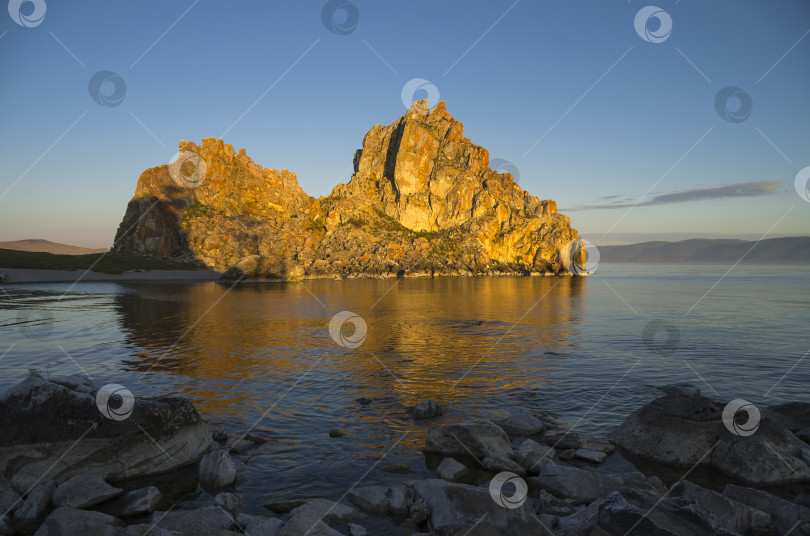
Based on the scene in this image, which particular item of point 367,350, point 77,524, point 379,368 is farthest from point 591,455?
point 367,350

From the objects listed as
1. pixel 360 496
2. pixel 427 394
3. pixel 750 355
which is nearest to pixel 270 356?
pixel 427 394

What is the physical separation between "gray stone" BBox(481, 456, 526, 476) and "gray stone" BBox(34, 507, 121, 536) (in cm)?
938

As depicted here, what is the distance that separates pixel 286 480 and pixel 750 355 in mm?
31097

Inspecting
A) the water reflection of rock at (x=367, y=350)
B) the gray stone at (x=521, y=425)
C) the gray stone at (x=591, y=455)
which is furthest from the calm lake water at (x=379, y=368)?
the gray stone at (x=591, y=455)

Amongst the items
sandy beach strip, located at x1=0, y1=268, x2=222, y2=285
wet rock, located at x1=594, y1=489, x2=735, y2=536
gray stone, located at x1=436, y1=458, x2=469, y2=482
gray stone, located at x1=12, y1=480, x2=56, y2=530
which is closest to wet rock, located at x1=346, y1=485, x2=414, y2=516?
gray stone, located at x1=436, y1=458, x2=469, y2=482

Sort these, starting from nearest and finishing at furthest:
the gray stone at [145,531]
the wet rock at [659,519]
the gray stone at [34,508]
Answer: the wet rock at [659,519], the gray stone at [145,531], the gray stone at [34,508]

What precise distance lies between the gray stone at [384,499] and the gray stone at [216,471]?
11.7 feet

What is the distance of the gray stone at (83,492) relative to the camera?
421 inches

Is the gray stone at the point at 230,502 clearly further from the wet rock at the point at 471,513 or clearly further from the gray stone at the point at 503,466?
the gray stone at the point at 503,466

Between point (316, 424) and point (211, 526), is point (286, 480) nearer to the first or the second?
point (211, 526)

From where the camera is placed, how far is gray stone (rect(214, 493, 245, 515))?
10586 millimetres

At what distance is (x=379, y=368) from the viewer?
26.4 metres

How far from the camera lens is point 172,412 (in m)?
13.7

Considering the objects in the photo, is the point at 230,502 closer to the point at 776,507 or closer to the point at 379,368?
the point at 776,507
